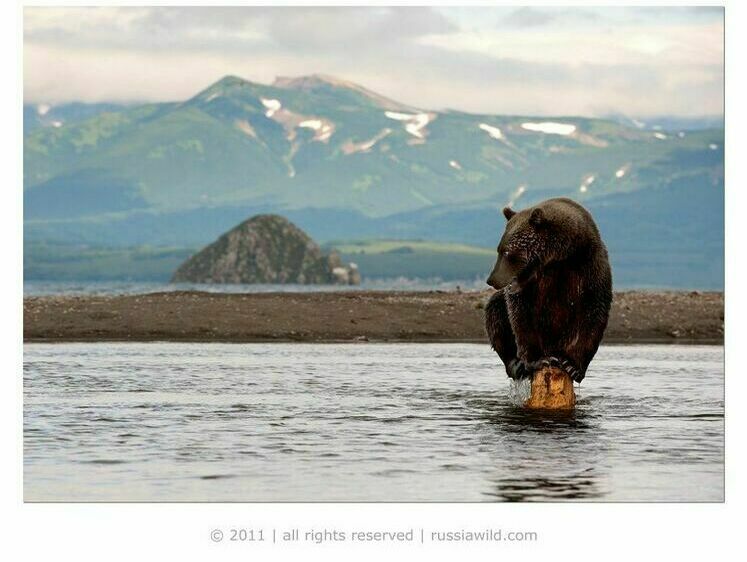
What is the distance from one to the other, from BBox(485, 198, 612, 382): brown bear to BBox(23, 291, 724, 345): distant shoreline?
18604 mm

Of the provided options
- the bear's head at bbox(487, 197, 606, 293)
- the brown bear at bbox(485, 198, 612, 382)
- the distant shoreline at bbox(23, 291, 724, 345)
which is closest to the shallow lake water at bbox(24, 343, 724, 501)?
the brown bear at bbox(485, 198, 612, 382)

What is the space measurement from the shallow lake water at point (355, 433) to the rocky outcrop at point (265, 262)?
8307cm

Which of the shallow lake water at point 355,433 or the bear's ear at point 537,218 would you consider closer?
the shallow lake water at point 355,433

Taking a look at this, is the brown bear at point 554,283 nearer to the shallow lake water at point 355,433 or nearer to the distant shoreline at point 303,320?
the shallow lake water at point 355,433

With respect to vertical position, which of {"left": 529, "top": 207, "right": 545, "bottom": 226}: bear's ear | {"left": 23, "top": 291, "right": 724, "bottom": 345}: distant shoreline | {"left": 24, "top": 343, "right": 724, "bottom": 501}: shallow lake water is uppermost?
{"left": 529, "top": 207, "right": 545, "bottom": 226}: bear's ear

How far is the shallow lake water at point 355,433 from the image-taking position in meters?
16.5

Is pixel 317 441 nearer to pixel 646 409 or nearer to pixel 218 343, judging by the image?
pixel 646 409

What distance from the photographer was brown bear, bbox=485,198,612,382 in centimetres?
2011

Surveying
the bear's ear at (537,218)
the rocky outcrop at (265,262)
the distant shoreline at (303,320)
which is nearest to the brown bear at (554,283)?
the bear's ear at (537,218)

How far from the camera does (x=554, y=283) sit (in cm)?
2058

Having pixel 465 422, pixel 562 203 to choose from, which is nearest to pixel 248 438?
pixel 465 422

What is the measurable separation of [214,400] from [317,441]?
5.30 meters

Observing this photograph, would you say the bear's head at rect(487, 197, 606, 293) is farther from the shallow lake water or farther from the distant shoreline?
the distant shoreline

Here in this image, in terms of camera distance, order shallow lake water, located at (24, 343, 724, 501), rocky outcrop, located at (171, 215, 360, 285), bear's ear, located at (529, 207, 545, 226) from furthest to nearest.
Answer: rocky outcrop, located at (171, 215, 360, 285) → bear's ear, located at (529, 207, 545, 226) → shallow lake water, located at (24, 343, 724, 501)
